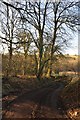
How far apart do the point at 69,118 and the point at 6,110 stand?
136 inches

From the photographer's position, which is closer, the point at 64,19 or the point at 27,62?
the point at 64,19

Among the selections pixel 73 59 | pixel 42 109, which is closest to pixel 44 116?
pixel 42 109

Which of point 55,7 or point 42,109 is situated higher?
point 55,7

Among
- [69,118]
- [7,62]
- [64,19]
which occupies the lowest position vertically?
[69,118]

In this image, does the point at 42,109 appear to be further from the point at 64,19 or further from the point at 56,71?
the point at 56,71

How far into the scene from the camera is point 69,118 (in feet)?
44.1

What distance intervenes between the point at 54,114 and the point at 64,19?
25449 mm

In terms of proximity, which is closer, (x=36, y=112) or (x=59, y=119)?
(x=59, y=119)

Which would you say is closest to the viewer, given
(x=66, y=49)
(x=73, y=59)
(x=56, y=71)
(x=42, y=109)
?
(x=42, y=109)

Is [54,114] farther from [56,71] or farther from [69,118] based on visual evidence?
[56,71]

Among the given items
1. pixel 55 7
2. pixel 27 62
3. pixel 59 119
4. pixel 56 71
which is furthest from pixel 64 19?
pixel 59 119

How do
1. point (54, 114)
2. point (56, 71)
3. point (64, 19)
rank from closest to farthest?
point (54, 114), point (64, 19), point (56, 71)

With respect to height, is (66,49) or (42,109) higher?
(66,49)

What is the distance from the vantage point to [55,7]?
38.8 m
